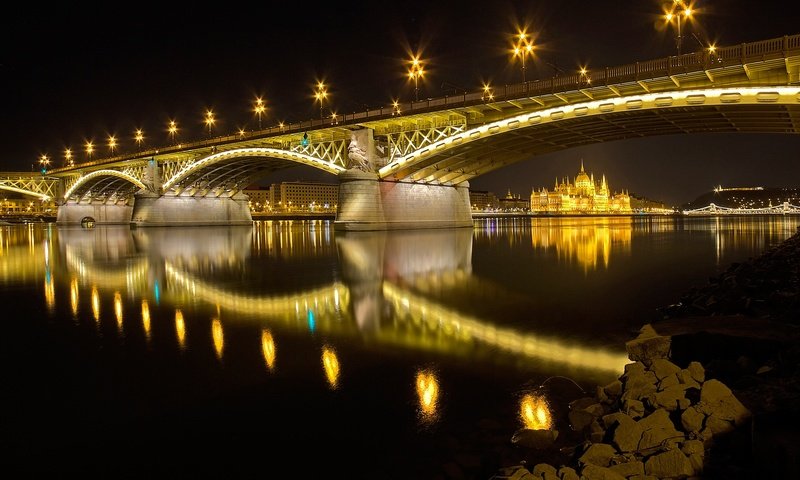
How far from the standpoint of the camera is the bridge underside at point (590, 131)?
95.2 feet

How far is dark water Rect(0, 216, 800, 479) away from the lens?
417 centimetres

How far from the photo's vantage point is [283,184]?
171 metres

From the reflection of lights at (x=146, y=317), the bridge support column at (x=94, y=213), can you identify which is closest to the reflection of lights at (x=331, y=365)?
the reflection of lights at (x=146, y=317)

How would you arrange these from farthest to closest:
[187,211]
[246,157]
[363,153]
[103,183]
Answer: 1. [103,183]
2. [187,211]
3. [246,157]
4. [363,153]

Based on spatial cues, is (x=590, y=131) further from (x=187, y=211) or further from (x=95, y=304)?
(x=187, y=211)

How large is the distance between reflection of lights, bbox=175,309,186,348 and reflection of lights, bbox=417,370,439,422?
3.86 meters

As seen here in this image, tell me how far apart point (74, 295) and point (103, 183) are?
78.4 meters

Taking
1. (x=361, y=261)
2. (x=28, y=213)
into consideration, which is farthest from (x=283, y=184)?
(x=361, y=261)

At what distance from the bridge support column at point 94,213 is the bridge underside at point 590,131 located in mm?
61286

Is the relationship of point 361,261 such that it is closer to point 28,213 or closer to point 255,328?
point 255,328

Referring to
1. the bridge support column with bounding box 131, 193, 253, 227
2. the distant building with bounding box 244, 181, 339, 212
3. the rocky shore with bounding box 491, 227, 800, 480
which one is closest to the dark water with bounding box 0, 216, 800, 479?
the rocky shore with bounding box 491, 227, 800, 480

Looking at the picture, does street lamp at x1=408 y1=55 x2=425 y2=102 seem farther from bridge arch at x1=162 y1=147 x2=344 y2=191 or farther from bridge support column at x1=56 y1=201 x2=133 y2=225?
bridge support column at x1=56 y1=201 x2=133 y2=225

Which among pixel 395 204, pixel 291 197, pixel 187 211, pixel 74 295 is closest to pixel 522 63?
pixel 395 204

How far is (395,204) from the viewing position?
43.1 meters
